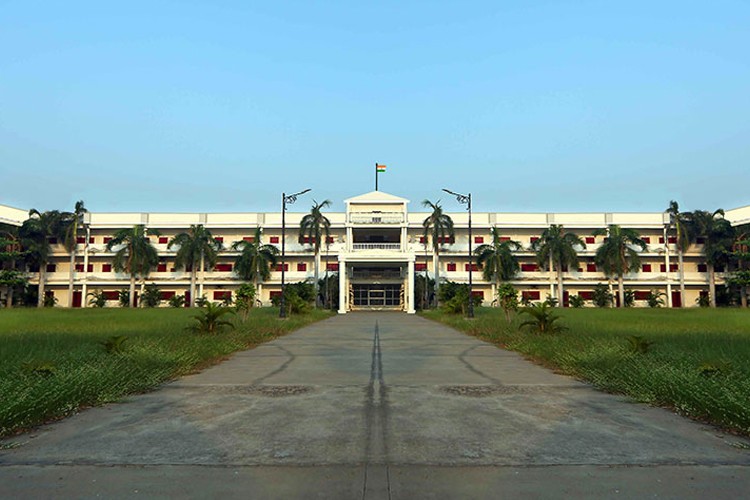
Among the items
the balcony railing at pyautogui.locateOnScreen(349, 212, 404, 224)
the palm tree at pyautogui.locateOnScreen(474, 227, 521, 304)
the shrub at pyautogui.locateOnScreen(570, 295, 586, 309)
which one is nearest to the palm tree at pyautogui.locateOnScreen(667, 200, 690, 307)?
the shrub at pyautogui.locateOnScreen(570, 295, 586, 309)

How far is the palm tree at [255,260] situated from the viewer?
5556cm

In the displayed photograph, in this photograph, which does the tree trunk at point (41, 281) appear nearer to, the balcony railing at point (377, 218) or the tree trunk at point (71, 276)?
the tree trunk at point (71, 276)

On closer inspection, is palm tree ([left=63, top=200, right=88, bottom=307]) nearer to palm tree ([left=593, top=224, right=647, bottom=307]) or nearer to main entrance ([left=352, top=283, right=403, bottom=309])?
main entrance ([left=352, top=283, right=403, bottom=309])

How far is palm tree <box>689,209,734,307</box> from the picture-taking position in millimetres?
56719

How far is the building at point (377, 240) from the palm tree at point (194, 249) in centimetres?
188

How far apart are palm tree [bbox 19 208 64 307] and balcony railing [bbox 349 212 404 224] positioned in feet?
115

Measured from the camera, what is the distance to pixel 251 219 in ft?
205

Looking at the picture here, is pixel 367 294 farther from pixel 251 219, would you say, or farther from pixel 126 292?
pixel 126 292

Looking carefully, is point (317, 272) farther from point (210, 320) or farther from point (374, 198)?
point (210, 320)

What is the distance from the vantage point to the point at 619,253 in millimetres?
55844

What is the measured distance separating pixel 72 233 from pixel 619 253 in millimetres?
64310

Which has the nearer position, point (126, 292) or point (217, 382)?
point (217, 382)

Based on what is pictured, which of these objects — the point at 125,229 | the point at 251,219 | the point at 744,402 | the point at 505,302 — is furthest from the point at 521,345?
the point at 125,229

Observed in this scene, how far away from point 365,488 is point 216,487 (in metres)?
1.20
